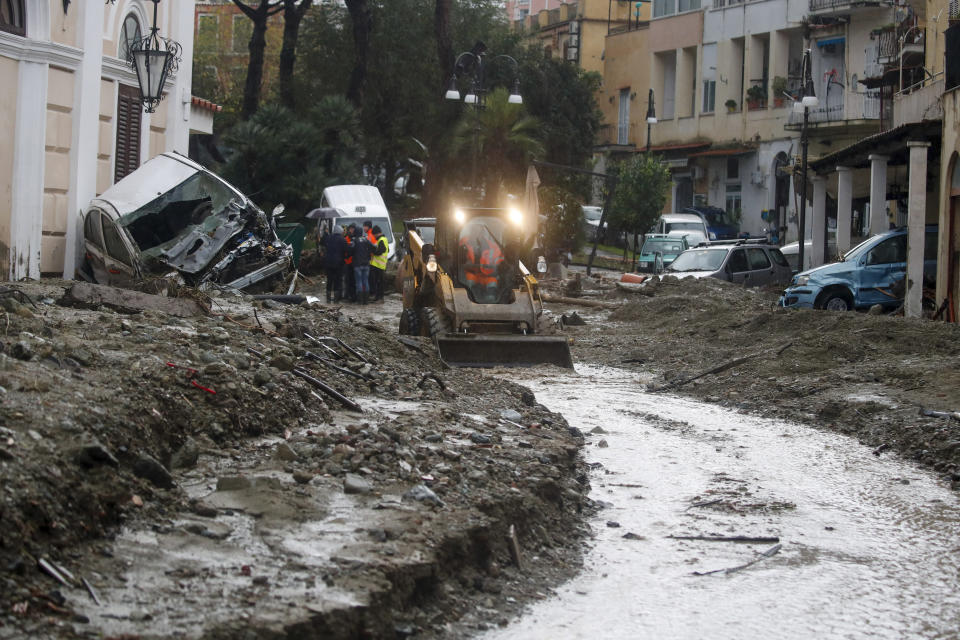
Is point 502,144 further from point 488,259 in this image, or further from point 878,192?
point 488,259

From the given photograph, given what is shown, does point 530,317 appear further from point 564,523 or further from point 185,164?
point 564,523

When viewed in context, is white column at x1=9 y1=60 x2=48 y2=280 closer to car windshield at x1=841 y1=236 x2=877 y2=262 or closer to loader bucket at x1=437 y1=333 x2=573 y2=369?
loader bucket at x1=437 y1=333 x2=573 y2=369

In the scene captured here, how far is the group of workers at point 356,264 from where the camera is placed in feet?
85.8

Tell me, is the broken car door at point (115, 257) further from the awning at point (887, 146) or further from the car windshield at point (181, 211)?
the awning at point (887, 146)

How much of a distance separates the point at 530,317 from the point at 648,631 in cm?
1066

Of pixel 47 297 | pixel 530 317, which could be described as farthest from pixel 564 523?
pixel 530 317

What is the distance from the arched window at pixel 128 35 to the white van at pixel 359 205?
10.6 meters

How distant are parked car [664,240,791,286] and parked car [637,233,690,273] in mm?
6650

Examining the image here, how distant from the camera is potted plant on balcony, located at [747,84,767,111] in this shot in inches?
2082

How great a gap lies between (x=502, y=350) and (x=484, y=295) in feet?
4.40

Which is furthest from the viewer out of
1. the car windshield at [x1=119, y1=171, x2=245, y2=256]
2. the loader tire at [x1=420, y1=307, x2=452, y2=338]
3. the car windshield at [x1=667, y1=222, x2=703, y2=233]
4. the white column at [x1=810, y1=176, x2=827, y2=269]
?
the car windshield at [x1=667, y1=222, x2=703, y2=233]

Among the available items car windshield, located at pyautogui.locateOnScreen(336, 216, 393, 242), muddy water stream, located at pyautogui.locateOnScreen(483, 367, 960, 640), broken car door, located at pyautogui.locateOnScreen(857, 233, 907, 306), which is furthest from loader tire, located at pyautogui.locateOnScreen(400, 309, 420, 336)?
car windshield, located at pyautogui.locateOnScreen(336, 216, 393, 242)

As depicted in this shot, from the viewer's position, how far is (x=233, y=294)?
59.8 feet

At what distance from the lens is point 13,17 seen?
17.2m
